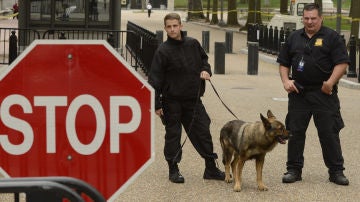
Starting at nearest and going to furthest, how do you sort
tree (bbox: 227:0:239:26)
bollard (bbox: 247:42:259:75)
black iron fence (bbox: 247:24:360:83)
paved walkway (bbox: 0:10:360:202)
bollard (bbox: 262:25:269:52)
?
1. paved walkway (bbox: 0:10:360:202)
2. bollard (bbox: 247:42:259:75)
3. black iron fence (bbox: 247:24:360:83)
4. bollard (bbox: 262:25:269:52)
5. tree (bbox: 227:0:239:26)

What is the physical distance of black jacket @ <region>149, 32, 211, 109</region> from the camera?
7949 mm

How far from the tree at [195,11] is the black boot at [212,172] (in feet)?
213

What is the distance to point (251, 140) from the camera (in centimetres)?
756

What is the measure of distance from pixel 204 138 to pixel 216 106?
22.0 feet

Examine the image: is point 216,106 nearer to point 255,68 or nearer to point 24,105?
point 255,68

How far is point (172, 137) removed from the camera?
8.22 metres

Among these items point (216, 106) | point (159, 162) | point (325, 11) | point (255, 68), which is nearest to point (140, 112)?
point (159, 162)

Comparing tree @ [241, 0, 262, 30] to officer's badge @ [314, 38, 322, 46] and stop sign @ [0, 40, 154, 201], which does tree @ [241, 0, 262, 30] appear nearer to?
officer's badge @ [314, 38, 322, 46]

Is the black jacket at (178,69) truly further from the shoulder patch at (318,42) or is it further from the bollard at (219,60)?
the bollard at (219,60)

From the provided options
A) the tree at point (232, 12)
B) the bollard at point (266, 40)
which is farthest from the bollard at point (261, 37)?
the tree at point (232, 12)

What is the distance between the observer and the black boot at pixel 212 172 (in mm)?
8336

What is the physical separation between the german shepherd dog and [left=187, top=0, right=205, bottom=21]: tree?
65.4 m

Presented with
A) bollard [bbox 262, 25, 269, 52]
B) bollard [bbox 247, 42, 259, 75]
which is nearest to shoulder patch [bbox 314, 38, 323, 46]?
bollard [bbox 247, 42, 259, 75]

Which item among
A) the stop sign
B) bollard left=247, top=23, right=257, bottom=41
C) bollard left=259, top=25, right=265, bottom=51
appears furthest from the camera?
bollard left=247, top=23, right=257, bottom=41
